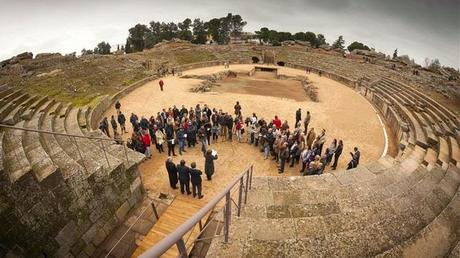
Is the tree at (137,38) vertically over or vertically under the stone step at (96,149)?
over

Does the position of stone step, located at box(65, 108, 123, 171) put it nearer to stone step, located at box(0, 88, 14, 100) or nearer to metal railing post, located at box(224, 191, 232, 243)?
metal railing post, located at box(224, 191, 232, 243)

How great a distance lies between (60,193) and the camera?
632 cm

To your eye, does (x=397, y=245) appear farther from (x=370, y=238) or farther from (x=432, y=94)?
(x=432, y=94)

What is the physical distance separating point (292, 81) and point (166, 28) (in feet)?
184

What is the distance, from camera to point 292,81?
2962cm

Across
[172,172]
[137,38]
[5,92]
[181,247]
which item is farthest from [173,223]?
[137,38]

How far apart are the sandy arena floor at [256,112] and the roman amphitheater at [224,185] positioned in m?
0.09

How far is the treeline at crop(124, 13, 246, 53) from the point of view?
202 feet

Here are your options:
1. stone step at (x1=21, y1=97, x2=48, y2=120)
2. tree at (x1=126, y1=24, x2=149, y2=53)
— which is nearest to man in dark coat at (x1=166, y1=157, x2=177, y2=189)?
stone step at (x1=21, y1=97, x2=48, y2=120)

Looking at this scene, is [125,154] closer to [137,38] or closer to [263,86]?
[263,86]

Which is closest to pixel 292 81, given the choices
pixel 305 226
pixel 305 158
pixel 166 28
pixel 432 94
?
pixel 432 94

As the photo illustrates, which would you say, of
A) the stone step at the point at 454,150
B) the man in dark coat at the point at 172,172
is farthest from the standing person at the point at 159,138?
the stone step at the point at 454,150

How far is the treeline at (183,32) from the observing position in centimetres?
6159

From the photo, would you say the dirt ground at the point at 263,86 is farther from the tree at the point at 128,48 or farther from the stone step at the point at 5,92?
the tree at the point at 128,48
